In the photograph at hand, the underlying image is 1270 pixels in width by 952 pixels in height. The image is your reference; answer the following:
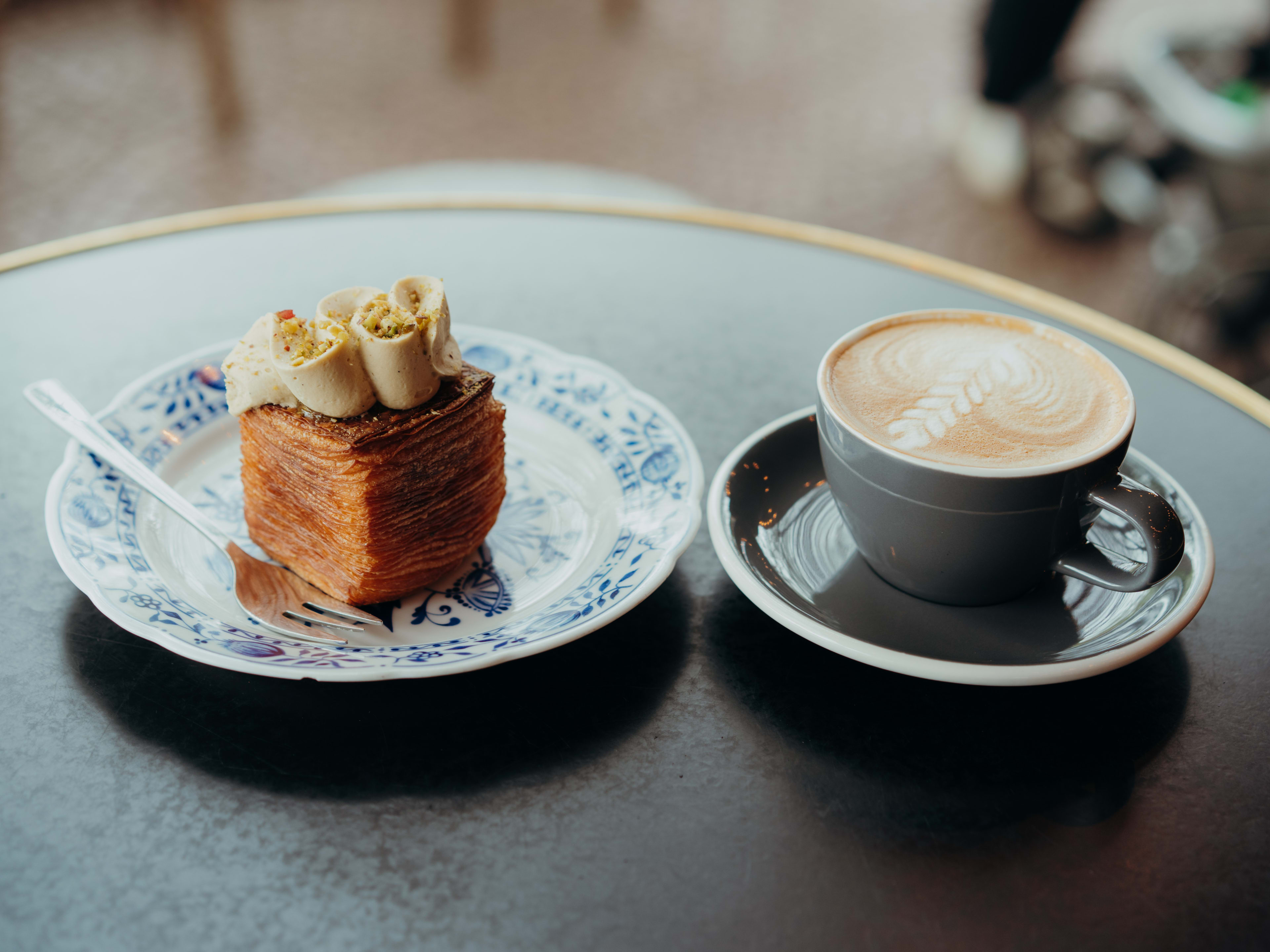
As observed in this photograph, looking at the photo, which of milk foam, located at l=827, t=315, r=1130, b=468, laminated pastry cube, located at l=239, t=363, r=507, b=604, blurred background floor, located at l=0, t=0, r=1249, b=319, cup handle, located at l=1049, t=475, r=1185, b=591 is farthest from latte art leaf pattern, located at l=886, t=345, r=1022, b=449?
blurred background floor, located at l=0, t=0, r=1249, b=319

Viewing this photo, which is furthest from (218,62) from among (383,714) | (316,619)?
(383,714)

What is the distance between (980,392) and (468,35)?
401cm

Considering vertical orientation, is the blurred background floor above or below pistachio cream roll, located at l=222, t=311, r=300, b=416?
below

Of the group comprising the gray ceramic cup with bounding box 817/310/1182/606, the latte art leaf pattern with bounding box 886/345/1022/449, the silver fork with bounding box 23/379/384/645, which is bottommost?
the silver fork with bounding box 23/379/384/645

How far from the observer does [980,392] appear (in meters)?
0.87

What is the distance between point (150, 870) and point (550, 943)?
0.27 m

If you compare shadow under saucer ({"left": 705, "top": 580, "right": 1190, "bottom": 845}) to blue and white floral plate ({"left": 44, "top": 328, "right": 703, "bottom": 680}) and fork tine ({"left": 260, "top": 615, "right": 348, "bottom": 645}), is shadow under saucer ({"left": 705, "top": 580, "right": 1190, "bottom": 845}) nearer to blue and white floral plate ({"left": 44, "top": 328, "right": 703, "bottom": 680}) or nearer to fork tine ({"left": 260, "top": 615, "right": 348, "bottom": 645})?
blue and white floral plate ({"left": 44, "top": 328, "right": 703, "bottom": 680})

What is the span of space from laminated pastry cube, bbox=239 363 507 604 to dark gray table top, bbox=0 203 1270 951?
0.41 feet

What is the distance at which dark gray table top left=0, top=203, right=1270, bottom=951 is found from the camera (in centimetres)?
64

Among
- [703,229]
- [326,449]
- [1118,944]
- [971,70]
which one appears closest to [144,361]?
[326,449]

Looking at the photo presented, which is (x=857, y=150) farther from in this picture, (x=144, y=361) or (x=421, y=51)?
(x=144, y=361)

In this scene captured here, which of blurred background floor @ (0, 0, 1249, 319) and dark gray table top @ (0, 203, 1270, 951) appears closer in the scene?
dark gray table top @ (0, 203, 1270, 951)

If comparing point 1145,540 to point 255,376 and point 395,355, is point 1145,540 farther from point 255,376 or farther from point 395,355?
point 255,376

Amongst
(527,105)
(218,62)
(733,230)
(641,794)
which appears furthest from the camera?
(527,105)
